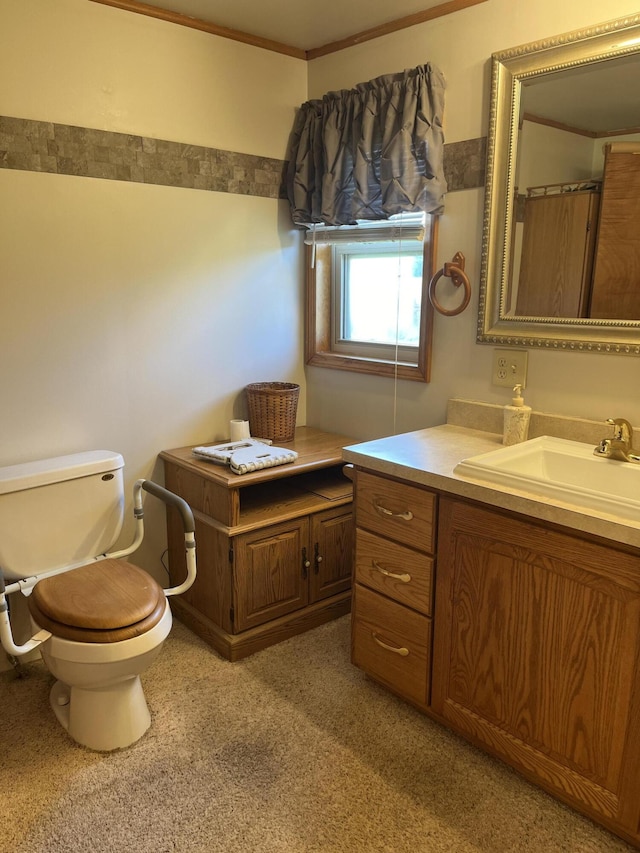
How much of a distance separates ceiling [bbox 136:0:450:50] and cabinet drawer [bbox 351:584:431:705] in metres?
1.93

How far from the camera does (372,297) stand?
2639mm

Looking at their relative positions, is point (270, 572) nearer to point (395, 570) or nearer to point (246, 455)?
point (246, 455)

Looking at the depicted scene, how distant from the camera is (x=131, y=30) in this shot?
81.9 inches

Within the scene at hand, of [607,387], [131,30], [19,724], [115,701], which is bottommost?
[19,724]

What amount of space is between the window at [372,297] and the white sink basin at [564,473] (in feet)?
2.07

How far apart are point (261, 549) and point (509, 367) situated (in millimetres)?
1056

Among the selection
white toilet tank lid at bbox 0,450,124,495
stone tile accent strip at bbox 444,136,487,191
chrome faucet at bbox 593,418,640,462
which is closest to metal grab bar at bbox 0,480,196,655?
white toilet tank lid at bbox 0,450,124,495

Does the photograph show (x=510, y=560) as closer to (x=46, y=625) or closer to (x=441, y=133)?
(x=46, y=625)

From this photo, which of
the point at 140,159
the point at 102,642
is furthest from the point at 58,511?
the point at 140,159

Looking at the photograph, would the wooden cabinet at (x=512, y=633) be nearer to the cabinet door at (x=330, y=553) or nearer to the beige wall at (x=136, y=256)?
the cabinet door at (x=330, y=553)

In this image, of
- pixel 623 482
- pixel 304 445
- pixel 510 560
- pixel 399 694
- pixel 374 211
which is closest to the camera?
pixel 510 560

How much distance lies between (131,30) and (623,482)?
6.93 feet

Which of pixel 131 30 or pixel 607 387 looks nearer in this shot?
pixel 607 387

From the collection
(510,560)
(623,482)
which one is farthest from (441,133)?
(510,560)
